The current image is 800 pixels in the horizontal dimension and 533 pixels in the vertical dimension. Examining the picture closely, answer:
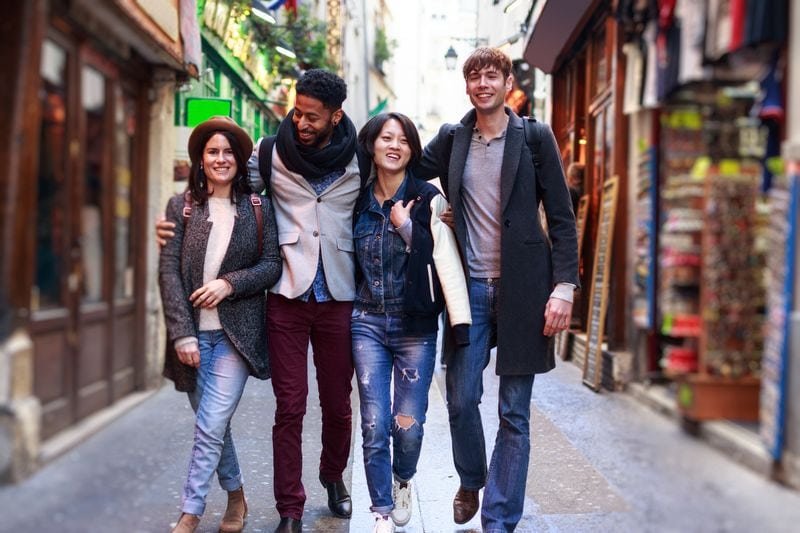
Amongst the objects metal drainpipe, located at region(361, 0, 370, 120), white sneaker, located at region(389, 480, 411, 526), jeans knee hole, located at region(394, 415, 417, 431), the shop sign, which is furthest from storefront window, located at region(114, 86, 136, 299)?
metal drainpipe, located at region(361, 0, 370, 120)

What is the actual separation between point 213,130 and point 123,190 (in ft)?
4.99

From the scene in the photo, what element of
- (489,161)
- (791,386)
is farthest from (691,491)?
(489,161)

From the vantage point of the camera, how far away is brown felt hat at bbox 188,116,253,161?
120 inches

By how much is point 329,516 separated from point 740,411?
260cm

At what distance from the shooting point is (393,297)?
3.39m

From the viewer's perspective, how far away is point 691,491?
1.56 m

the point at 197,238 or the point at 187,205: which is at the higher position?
the point at 187,205

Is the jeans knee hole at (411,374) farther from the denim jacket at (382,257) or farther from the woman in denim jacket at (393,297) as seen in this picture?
the denim jacket at (382,257)

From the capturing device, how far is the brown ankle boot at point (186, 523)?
10.4ft

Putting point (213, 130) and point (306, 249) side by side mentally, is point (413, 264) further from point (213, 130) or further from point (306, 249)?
point (213, 130)

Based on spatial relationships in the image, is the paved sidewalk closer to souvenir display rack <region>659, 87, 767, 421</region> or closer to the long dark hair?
souvenir display rack <region>659, 87, 767, 421</region>

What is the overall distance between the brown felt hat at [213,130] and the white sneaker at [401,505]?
1.33 meters

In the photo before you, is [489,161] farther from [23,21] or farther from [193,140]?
[23,21]

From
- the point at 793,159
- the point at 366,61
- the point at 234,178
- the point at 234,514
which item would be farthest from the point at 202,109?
the point at 366,61
